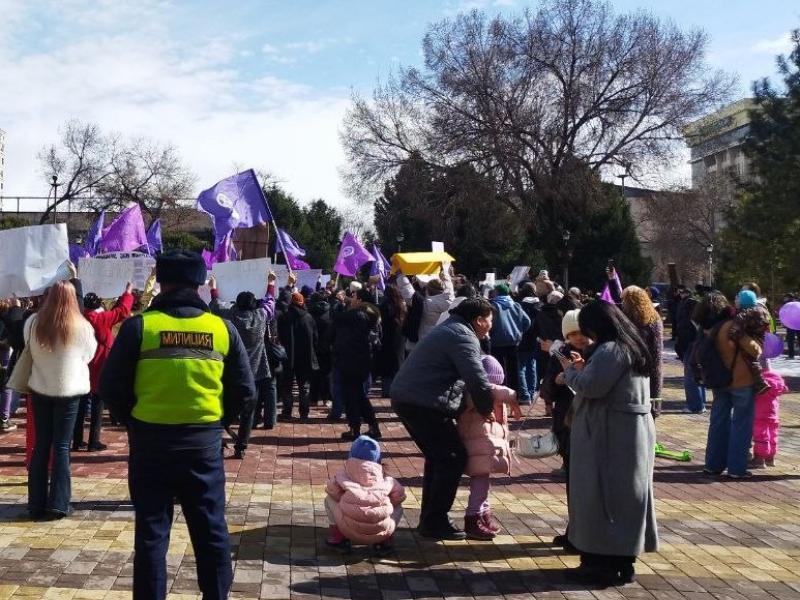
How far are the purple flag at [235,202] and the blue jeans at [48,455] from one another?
719 cm

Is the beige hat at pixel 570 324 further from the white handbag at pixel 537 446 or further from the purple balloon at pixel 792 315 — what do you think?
the purple balloon at pixel 792 315

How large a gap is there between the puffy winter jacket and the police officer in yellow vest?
28.7 feet

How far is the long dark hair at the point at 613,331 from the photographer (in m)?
5.57

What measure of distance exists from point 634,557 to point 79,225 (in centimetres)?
8088

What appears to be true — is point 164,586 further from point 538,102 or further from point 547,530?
point 538,102

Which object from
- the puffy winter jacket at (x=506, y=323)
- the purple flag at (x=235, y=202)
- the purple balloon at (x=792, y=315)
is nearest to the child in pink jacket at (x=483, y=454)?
the puffy winter jacket at (x=506, y=323)

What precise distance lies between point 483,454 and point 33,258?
531 cm

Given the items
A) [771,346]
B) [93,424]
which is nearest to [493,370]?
[771,346]

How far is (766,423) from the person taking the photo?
9.63 m

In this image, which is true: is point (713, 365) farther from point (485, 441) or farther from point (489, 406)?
point (489, 406)

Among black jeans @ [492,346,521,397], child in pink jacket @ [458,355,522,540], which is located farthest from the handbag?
black jeans @ [492,346,521,397]

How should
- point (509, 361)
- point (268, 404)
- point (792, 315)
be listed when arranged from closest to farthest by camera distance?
point (268, 404) < point (509, 361) < point (792, 315)

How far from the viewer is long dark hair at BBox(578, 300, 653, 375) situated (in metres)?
5.57

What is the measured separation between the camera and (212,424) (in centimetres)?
451
